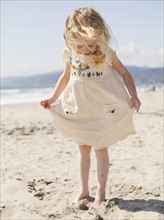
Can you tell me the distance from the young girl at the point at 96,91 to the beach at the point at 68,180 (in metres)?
0.29

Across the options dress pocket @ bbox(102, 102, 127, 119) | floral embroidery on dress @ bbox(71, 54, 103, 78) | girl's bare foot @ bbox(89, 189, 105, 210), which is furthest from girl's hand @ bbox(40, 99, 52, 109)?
girl's bare foot @ bbox(89, 189, 105, 210)

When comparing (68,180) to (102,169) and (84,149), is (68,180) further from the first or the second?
(102,169)

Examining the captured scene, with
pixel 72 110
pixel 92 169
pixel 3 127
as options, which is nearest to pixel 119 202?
pixel 72 110

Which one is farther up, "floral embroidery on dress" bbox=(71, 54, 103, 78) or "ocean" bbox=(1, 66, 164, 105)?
"floral embroidery on dress" bbox=(71, 54, 103, 78)

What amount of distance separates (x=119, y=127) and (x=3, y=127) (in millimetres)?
5713

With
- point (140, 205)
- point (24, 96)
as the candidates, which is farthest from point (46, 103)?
point (24, 96)

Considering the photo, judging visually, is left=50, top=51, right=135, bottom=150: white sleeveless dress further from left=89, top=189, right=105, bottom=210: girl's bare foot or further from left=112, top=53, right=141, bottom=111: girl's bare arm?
left=89, top=189, right=105, bottom=210: girl's bare foot

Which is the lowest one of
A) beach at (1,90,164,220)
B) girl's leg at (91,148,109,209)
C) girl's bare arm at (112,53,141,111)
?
beach at (1,90,164,220)

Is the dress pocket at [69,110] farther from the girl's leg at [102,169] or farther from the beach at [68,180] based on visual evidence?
the beach at [68,180]

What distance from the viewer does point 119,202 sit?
3.26m

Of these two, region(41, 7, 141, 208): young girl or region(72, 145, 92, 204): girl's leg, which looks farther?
region(72, 145, 92, 204): girl's leg

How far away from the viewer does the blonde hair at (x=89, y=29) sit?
123 inches

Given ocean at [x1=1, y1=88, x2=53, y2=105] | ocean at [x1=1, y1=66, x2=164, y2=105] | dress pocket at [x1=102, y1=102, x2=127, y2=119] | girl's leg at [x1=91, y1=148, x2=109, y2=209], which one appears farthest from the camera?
ocean at [x1=1, y1=66, x2=164, y2=105]

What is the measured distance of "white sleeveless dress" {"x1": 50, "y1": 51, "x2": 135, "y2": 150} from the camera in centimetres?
321
